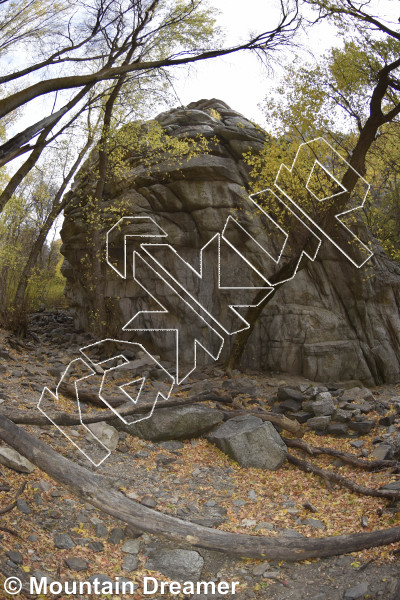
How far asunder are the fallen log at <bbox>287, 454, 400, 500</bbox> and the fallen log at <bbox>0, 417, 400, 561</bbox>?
112 cm

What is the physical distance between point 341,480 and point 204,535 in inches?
110

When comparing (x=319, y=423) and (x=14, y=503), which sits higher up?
(x=14, y=503)

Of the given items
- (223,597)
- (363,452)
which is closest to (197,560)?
(223,597)

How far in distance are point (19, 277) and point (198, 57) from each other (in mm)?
12895

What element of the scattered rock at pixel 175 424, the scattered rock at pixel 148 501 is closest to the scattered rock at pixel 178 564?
the scattered rock at pixel 148 501

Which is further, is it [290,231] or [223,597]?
[290,231]

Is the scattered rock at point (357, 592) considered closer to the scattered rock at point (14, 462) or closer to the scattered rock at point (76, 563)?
the scattered rock at point (76, 563)

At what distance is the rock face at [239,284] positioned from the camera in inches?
560

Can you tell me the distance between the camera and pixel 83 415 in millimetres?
8180

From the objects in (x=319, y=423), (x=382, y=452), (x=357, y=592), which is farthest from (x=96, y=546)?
(x=319, y=423)

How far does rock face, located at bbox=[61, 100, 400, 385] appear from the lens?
14.2 meters

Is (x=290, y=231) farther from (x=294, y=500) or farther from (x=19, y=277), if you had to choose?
(x=19, y=277)

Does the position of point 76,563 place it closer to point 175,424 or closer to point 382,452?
point 175,424

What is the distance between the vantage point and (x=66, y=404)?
9320 mm
